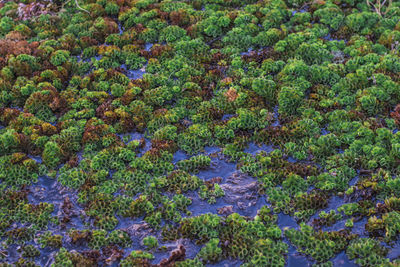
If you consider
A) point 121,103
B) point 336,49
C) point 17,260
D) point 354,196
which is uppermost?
point 336,49

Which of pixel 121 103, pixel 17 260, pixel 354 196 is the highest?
pixel 121 103

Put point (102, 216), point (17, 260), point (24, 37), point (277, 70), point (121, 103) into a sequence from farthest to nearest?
point (24, 37)
point (277, 70)
point (121, 103)
point (102, 216)
point (17, 260)

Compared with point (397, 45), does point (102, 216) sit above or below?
below

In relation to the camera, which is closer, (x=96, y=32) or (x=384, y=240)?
(x=384, y=240)

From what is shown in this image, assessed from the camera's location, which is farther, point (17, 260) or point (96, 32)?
point (96, 32)

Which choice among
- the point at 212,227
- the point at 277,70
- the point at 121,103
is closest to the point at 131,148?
the point at 121,103

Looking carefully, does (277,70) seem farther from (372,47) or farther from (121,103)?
(121,103)

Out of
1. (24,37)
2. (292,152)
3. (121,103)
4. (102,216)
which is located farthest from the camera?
(24,37)

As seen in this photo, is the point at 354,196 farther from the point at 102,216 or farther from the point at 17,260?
the point at 17,260

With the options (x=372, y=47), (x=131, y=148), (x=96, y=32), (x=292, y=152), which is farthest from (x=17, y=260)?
(x=372, y=47)
